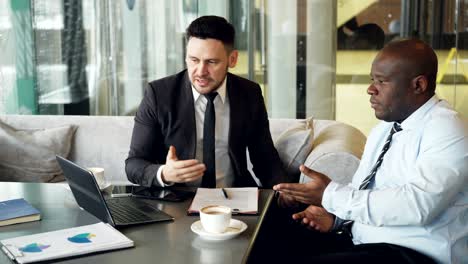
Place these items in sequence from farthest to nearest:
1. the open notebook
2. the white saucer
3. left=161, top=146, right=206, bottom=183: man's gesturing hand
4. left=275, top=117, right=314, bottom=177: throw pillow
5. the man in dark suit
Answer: left=275, top=117, right=314, bottom=177: throw pillow, the man in dark suit, left=161, top=146, right=206, bottom=183: man's gesturing hand, the open notebook, the white saucer

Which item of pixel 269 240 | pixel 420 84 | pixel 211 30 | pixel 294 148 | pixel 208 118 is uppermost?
pixel 211 30

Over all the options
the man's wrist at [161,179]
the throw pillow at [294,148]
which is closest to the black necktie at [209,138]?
the man's wrist at [161,179]

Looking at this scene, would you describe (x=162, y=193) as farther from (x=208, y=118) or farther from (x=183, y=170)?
(x=208, y=118)

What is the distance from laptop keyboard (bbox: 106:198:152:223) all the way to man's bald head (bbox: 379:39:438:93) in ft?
3.08

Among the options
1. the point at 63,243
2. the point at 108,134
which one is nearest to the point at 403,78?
the point at 63,243

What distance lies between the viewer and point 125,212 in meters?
2.10

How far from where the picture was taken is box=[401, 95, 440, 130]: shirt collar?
7.08 feet

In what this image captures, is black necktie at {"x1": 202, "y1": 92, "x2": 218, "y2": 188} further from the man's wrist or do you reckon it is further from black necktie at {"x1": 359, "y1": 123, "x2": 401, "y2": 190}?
black necktie at {"x1": 359, "y1": 123, "x2": 401, "y2": 190}

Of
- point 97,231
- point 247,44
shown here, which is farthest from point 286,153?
point 247,44

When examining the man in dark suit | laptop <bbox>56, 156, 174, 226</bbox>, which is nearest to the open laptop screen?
laptop <bbox>56, 156, 174, 226</bbox>

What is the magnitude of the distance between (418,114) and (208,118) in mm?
948

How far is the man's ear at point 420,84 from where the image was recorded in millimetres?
2140

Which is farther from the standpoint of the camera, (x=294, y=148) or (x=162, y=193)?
(x=294, y=148)

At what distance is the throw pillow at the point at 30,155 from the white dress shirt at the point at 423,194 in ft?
6.25
